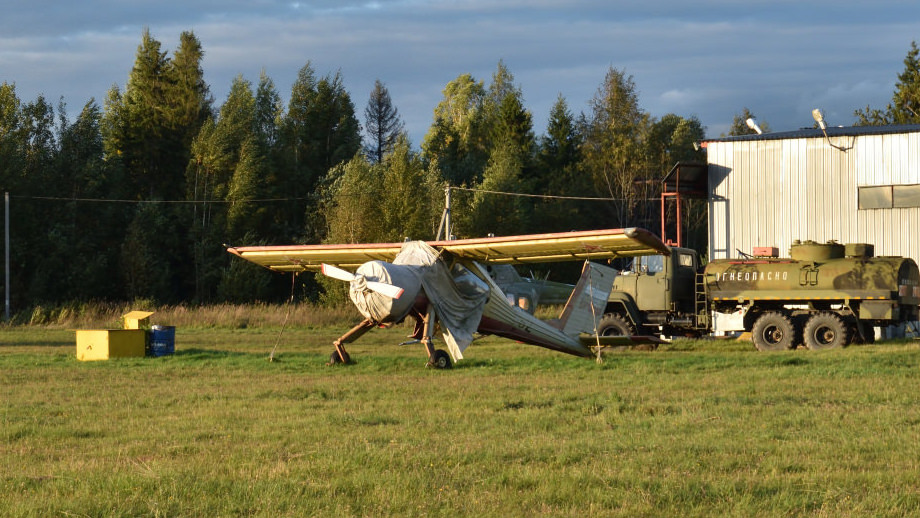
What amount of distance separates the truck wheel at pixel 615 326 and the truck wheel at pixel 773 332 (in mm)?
2784

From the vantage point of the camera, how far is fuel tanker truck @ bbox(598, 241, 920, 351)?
2030 cm

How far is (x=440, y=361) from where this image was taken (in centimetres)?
1648

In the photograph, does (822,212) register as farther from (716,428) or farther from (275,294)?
(275,294)

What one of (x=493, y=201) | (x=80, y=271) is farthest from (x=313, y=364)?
(x=493, y=201)

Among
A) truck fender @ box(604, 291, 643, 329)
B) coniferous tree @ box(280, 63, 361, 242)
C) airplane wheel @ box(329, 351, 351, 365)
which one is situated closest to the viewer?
airplane wheel @ box(329, 351, 351, 365)

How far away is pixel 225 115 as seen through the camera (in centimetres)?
5397

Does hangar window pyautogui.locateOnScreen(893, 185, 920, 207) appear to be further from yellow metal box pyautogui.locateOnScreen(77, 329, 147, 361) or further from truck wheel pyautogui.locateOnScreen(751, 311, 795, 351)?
yellow metal box pyautogui.locateOnScreen(77, 329, 147, 361)

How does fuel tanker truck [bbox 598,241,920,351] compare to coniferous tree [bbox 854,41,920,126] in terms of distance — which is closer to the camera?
fuel tanker truck [bbox 598,241,920,351]

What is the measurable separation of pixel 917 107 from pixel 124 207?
43.6m

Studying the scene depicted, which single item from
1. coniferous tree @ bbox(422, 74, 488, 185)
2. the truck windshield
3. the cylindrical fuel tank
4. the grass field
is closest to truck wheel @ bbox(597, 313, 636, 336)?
the truck windshield

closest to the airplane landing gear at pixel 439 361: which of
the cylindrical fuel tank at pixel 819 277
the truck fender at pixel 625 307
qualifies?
the truck fender at pixel 625 307

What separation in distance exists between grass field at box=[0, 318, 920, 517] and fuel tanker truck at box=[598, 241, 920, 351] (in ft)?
13.4

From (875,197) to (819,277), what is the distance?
6.27m

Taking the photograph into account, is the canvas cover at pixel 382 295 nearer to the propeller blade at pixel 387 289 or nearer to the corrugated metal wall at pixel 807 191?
the propeller blade at pixel 387 289
